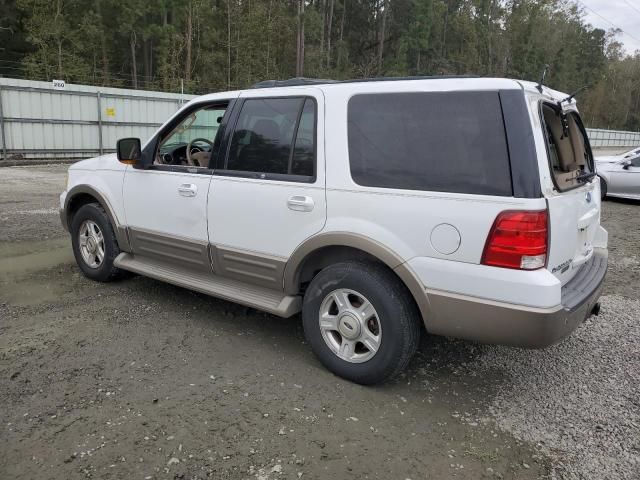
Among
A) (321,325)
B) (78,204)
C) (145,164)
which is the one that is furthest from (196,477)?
(78,204)

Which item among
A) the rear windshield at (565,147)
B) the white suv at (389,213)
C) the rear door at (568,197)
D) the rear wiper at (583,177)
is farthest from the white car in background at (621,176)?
the white suv at (389,213)

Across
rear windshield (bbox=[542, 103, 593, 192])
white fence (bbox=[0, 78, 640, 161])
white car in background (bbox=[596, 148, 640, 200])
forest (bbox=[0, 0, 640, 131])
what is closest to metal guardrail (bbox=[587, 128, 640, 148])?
forest (bbox=[0, 0, 640, 131])

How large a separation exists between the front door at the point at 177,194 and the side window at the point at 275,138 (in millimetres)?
253

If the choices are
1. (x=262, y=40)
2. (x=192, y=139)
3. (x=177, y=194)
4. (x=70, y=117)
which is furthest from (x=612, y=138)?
(x=177, y=194)

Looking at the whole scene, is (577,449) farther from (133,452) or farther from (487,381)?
(133,452)

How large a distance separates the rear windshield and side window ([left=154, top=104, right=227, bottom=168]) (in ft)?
7.96

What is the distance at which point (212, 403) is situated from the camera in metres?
3.11

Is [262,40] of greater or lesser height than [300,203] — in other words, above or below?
above

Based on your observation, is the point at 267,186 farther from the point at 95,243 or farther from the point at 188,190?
the point at 95,243

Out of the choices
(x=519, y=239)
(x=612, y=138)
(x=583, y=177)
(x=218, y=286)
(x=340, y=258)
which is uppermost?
(x=612, y=138)

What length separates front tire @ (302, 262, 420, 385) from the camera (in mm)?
3143

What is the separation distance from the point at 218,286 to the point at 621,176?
11.7 metres

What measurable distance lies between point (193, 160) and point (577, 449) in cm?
361

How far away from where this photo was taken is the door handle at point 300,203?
3418 mm
